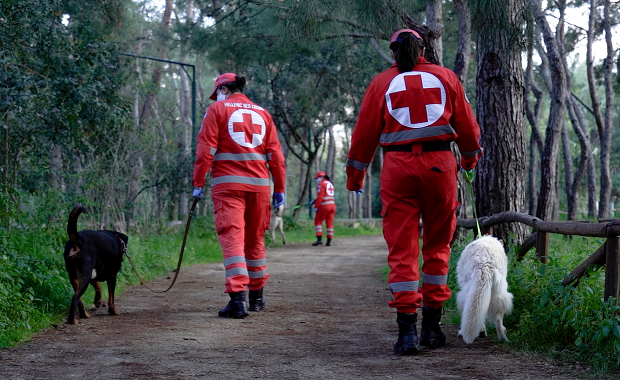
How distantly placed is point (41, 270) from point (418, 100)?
4.13 meters

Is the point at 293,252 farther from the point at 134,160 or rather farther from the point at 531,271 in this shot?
the point at 531,271

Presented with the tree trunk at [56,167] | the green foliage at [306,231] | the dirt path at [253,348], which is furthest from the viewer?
the green foliage at [306,231]

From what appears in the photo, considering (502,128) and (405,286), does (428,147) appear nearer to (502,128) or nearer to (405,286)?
(405,286)

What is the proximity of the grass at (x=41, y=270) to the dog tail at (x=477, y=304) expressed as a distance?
3.14 m

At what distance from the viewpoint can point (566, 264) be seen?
542 cm

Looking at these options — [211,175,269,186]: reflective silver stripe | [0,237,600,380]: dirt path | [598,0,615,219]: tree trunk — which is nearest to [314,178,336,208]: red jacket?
[598,0,615,219]: tree trunk

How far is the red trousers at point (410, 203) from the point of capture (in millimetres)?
4727

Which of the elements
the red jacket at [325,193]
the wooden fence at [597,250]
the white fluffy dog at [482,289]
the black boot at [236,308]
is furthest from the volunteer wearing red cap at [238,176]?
the red jacket at [325,193]

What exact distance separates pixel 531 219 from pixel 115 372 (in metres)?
3.43

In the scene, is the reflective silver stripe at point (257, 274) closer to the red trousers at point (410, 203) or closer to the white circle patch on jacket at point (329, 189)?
the red trousers at point (410, 203)

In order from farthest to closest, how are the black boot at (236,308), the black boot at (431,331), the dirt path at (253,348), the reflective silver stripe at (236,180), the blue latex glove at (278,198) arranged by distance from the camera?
the blue latex glove at (278,198) → the reflective silver stripe at (236,180) → the black boot at (236,308) → the black boot at (431,331) → the dirt path at (253,348)

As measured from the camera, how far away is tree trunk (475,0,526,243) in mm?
7637

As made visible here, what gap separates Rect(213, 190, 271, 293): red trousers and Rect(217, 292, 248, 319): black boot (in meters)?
0.06

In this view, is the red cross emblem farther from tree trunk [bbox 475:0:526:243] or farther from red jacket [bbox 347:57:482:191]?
tree trunk [bbox 475:0:526:243]
